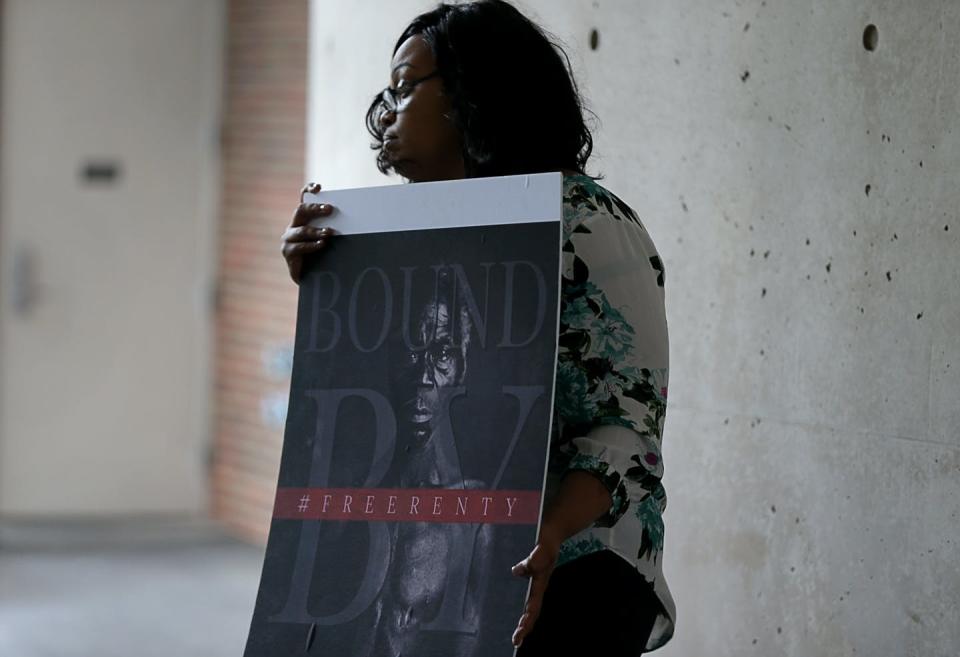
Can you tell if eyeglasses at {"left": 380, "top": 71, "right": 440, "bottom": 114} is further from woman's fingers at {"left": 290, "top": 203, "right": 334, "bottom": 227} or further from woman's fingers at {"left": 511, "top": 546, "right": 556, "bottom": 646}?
woman's fingers at {"left": 511, "top": 546, "right": 556, "bottom": 646}

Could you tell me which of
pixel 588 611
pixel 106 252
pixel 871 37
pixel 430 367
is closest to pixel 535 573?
pixel 588 611

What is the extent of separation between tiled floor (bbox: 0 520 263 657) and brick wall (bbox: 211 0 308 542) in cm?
31

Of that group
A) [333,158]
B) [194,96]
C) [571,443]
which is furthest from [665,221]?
[194,96]

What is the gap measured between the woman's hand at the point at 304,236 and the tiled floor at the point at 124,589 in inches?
98.8

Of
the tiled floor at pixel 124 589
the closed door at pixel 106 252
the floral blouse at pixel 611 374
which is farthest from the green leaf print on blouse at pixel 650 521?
the closed door at pixel 106 252

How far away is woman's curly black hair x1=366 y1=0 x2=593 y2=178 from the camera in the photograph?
4.92 feet

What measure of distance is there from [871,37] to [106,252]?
4099 mm

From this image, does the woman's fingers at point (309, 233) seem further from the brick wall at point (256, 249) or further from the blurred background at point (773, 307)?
the brick wall at point (256, 249)

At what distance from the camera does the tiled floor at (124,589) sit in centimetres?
386

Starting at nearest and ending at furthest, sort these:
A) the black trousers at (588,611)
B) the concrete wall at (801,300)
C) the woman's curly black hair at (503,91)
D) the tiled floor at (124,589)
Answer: the black trousers at (588,611) → the woman's curly black hair at (503,91) → the concrete wall at (801,300) → the tiled floor at (124,589)

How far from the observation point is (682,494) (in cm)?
244

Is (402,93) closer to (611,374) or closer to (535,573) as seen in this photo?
(611,374)

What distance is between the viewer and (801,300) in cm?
217

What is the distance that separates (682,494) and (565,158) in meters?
1.08
